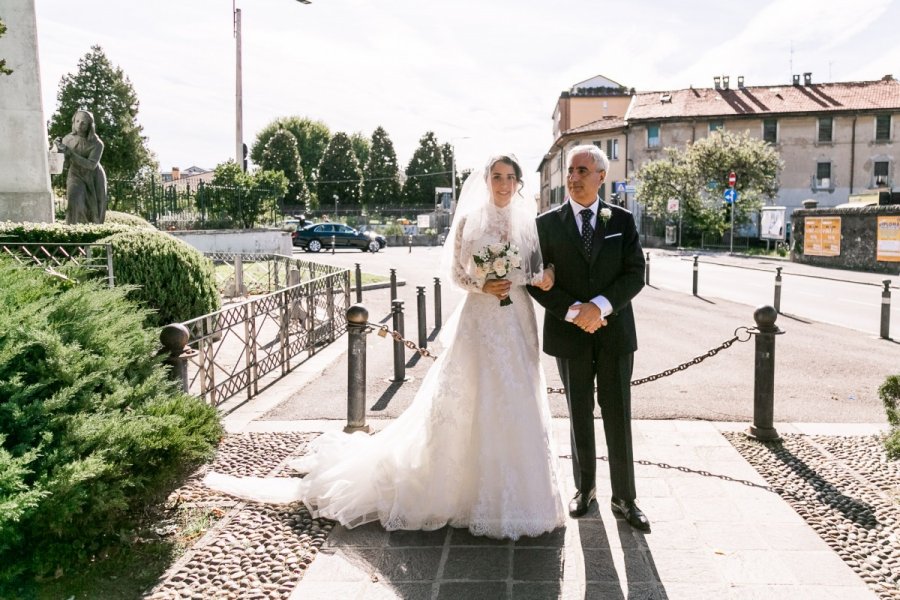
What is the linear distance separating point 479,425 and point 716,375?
5.86 meters

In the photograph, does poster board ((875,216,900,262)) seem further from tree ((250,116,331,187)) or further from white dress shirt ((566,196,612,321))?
tree ((250,116,331,187))

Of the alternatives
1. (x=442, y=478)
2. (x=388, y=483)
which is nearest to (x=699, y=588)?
(x=442, y=478)

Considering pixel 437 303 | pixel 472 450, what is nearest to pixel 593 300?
pixel 472 450

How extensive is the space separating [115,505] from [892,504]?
473 centimetres

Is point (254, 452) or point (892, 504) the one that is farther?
point (254, 452)

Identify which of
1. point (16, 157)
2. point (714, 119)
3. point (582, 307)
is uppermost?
point (714, 119)

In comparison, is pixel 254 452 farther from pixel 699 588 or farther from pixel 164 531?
pixel 699 588

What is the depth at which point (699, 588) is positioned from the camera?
3525mm

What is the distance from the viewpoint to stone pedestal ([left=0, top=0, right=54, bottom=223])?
12.9 metres

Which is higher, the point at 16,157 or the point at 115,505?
the point at 16,157

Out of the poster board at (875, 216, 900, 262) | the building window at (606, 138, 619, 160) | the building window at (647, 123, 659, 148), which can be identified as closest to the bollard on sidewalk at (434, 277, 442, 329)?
the poster board at (875, 216, 900, 262)

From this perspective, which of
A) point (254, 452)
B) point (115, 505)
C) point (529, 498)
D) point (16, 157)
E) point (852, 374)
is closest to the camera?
point (115, 505)

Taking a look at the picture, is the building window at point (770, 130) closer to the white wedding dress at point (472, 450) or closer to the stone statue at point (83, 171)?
the stone statue at point (83, 171)

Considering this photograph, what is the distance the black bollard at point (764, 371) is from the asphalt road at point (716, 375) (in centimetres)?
87
